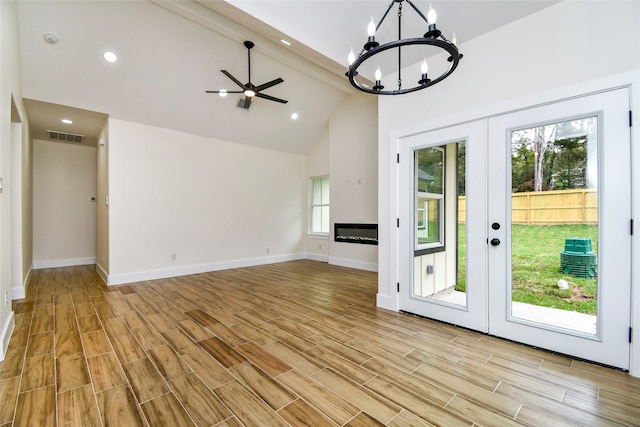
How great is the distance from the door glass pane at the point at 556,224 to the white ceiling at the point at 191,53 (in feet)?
3.58

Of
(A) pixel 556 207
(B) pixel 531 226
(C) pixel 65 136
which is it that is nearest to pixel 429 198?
(B) pixel 531 226

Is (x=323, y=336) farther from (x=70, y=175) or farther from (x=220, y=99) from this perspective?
(x=70, y=175)

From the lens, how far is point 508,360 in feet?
7.21

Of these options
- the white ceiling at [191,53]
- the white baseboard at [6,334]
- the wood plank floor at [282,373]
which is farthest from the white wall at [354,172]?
the white baseboard at [6,334]

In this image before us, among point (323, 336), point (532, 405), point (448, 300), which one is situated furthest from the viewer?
point (448, 300)

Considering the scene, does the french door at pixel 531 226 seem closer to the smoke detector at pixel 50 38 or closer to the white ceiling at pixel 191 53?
the white ceiling at pixel 191 53

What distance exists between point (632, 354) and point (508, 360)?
0.78 meters

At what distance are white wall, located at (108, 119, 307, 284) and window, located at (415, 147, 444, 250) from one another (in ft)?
13.8

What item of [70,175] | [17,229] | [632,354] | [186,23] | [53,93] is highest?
[186,23]

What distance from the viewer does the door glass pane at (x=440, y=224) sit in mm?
2898

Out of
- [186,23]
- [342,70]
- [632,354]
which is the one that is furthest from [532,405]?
[186,23]

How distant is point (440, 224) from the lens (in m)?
3.12

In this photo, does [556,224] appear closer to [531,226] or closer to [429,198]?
[531,226]

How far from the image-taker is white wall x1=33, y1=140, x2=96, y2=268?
614cm
